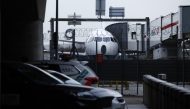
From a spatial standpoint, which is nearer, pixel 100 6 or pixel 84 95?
pixel 84 95

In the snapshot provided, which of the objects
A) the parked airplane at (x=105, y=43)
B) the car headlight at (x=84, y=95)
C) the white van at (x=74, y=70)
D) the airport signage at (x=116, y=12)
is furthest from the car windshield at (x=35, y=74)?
the airport signage at (x=116, y=12)

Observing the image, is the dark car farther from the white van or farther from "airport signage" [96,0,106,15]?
"airport signage" [96,0,106,15]

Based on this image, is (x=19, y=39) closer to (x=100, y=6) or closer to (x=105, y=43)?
(x=105, y=43)

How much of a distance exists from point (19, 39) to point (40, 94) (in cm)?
1601

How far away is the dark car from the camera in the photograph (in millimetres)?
8961

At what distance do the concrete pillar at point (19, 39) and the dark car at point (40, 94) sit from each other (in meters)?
15.2

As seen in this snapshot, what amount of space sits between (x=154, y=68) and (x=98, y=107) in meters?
16.3

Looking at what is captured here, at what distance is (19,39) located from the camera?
2470cm

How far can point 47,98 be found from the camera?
353 inches

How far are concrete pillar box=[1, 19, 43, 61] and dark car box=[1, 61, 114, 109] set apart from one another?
15.2 meters

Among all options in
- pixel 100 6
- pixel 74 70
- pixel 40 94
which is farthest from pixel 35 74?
pixel 100 6

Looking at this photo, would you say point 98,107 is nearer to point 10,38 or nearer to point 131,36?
point 10,38

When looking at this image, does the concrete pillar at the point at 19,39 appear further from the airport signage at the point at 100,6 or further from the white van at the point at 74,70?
the airport signage at the point at 100,6

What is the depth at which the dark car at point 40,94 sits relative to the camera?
8961 mm
